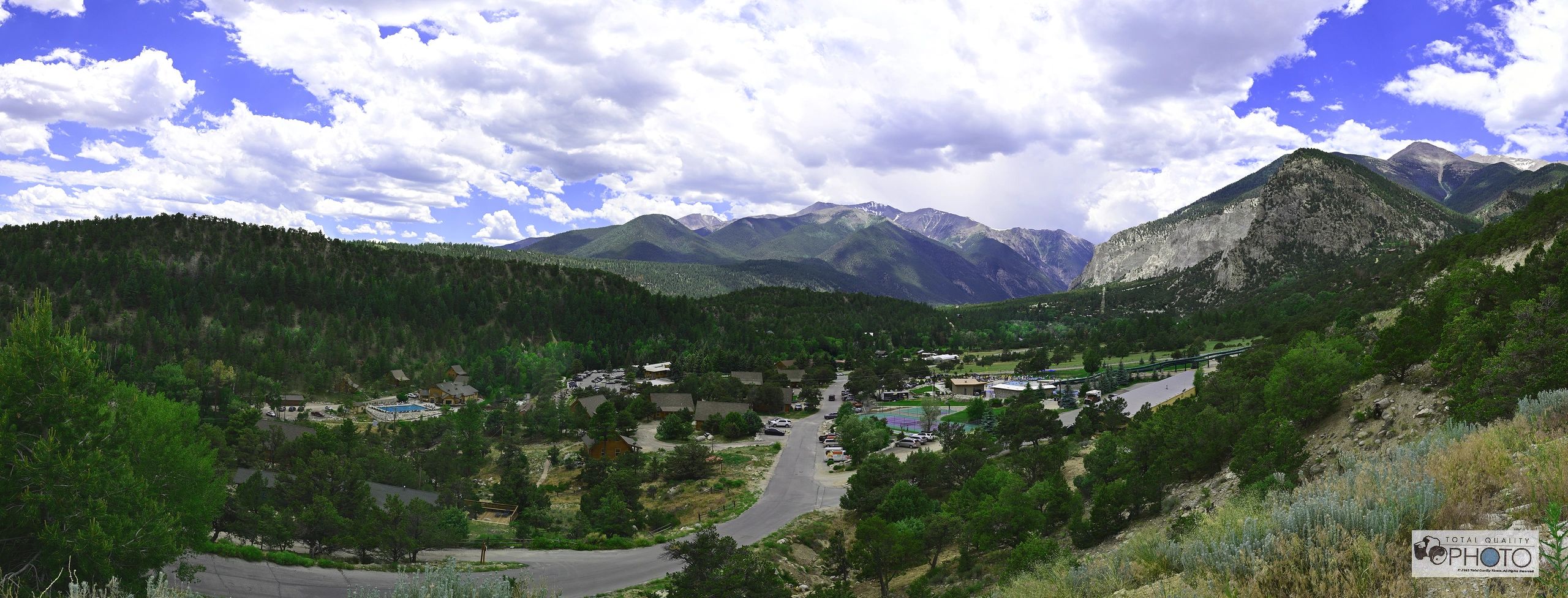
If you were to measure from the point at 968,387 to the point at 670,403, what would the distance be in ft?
113

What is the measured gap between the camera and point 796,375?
103 metres

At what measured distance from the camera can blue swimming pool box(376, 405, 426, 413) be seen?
79375mm

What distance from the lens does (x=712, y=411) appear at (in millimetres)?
70188

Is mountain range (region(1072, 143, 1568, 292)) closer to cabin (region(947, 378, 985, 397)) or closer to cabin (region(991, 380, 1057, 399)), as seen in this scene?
cabin (region(991, 380, 1057, 399))

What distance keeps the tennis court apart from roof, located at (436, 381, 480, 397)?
5283 centimetres

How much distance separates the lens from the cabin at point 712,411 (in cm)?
6844

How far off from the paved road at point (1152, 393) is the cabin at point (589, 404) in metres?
42.1

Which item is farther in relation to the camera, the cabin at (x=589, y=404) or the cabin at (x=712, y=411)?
the cabin at (x=589, y=404)

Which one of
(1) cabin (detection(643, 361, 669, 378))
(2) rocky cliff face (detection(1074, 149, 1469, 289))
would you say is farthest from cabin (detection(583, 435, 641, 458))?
(2) rocky cliff face (detection(1074, 149, 1469, 289))

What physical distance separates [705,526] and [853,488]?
7.87 meters

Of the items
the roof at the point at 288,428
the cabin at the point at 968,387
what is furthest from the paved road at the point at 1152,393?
the roof at the point at 288,428

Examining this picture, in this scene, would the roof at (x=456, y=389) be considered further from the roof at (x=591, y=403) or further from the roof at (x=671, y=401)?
the roof at (x=671, y=401)

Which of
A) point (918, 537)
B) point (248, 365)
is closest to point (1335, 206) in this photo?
point (918, 537)

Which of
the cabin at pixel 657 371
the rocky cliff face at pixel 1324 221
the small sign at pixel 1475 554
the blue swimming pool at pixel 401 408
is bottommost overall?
the blue swimming pool at pixel 401 408
